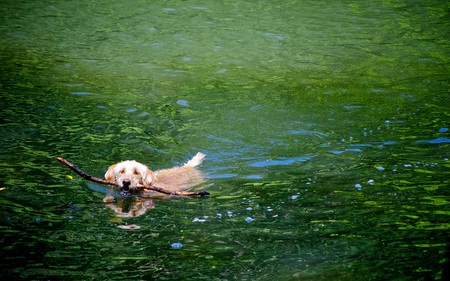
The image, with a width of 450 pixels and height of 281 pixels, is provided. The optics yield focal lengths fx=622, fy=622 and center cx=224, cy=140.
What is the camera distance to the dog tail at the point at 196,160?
8938mm

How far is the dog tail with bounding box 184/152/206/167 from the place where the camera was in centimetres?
894

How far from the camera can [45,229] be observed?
20.7 ft

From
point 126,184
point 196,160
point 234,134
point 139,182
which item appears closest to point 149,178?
point 139,182

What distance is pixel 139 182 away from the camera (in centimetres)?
769

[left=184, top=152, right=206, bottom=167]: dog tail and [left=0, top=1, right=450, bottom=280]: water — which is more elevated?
[left=0, top=1, right=450, bottom=280]: water

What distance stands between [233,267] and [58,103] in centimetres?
633

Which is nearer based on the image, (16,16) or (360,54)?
(360,54)

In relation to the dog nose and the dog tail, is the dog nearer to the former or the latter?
the dog nose

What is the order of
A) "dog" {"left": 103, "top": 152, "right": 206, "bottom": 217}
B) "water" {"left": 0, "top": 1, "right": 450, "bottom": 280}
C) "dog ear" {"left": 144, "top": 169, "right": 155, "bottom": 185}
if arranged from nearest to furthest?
"water" {"left": 0, "top": 1, "right": 450, "bottom": 280}
"dog" {"left": 103, "top": 152, "right": 206, "bottom": 217}
"dog ear" {"left": 144, "top": 169, "right": 155, "bottom": 185}

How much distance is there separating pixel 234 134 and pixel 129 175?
2698 millimetres

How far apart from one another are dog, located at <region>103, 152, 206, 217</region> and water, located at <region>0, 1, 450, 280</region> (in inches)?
9.8

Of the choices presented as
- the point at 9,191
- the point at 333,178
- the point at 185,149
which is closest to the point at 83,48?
the point at 185,149

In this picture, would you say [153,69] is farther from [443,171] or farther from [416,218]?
[416,218]

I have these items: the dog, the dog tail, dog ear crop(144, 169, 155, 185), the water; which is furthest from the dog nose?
the dog tail
